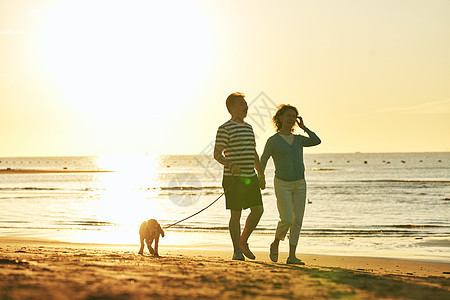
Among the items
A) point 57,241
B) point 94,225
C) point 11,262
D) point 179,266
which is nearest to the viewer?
point 11,262

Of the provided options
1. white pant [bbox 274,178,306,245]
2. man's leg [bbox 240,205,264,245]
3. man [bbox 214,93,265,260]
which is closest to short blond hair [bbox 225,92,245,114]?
man [bbox 214,93,265,260]

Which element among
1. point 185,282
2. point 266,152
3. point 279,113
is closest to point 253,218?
point 266,152

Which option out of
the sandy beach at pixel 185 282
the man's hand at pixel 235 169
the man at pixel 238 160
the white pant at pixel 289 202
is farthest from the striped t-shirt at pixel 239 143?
the sandy beach at pixel 185 282

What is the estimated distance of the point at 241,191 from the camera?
6633mm

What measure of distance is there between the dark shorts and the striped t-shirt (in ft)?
0.24

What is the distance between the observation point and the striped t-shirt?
6652mm

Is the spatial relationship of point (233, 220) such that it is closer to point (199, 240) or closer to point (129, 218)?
point (199, 240)

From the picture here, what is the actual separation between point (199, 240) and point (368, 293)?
8.75 m

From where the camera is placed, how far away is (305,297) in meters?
4.13

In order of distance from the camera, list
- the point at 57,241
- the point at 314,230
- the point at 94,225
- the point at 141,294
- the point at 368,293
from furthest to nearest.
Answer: the point at 94,225, the point at 314,230, the point at 57,241, the point at 368,293, the point at 141,294

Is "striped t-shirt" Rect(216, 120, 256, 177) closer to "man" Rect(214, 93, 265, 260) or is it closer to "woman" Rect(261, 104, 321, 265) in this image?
"man" Rect(214, 93, 265, 260)

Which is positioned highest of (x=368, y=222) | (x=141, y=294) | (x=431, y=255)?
(x=368, y=222)

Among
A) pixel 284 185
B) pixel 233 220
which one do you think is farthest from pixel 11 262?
pixel 284 185

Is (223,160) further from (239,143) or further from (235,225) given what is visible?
(235,225)
